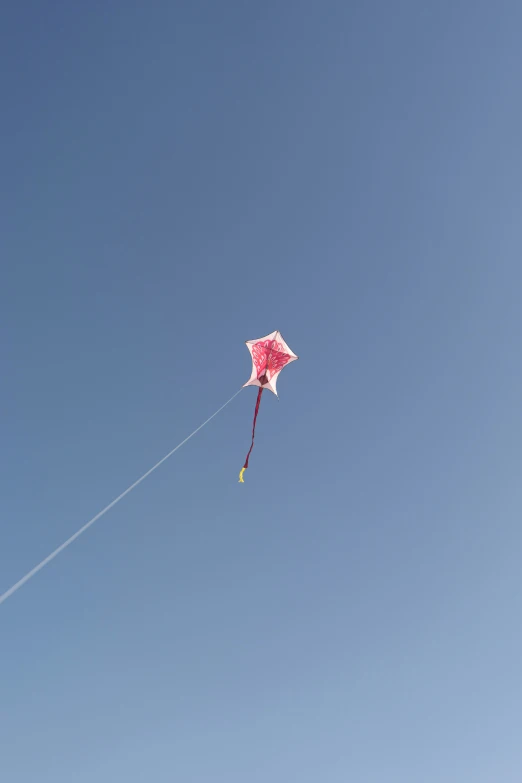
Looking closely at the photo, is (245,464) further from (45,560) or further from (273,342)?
(45,560)

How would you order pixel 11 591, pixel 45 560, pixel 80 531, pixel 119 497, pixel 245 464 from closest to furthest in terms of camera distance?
1. pixel 11 591
2. pixel 45 560
3. pixel 80 531
4. pixel 119 497
5. pixel 245 464

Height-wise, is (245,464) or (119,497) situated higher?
(245,464)

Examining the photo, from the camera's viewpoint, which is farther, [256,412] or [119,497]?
[256,412]

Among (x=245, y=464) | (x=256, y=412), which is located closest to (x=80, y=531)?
(x=245, y=464)

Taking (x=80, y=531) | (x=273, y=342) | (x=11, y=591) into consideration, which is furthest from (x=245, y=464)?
(x=11, y=591)

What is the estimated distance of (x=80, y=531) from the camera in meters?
6.95

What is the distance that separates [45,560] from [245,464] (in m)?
7.37

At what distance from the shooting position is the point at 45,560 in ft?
20.3

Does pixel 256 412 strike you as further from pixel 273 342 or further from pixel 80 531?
pixel 80 531

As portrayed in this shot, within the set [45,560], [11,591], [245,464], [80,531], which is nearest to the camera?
[11,591]

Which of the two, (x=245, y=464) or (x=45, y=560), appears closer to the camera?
(x=45, y=560)

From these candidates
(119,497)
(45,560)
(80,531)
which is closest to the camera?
(45,560)

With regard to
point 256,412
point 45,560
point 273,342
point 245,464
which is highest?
point 273,342

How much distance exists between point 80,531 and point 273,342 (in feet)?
34.3
